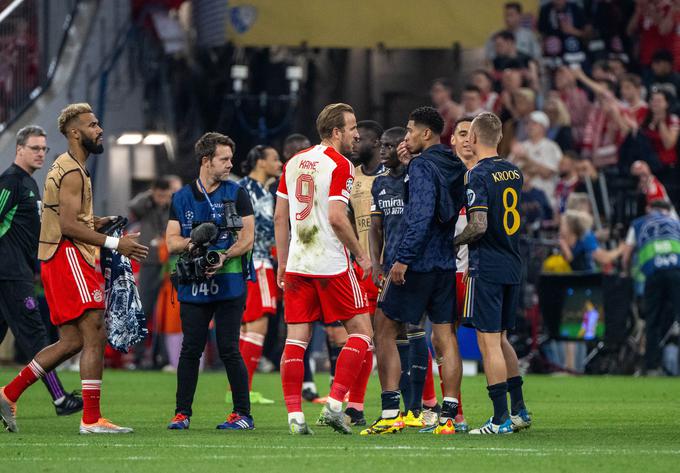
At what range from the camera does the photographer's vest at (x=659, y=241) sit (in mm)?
20594

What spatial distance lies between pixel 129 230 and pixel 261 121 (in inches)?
113

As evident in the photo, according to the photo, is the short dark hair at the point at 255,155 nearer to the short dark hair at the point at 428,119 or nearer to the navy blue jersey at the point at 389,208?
the navy blue jersey at the point at 389,208

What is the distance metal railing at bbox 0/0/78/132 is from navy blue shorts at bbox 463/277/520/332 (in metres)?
13.1

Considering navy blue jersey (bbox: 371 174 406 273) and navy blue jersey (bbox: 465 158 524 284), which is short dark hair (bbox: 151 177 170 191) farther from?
navy blue jersey (bbox: 465 158 524 284)

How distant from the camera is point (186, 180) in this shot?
83.0ft

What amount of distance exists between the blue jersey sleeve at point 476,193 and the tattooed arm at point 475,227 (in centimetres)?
4

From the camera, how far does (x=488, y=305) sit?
11.2 meters

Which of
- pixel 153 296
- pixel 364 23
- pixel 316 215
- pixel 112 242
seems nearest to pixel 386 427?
pixel 316 215

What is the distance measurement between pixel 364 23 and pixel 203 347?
1392cm

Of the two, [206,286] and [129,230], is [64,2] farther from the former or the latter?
[206,286]

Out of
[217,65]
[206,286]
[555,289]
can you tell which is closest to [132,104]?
[217,65]

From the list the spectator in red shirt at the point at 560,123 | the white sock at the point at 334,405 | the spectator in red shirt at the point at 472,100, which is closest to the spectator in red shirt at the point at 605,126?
the spectator in red shirt at the point at 560,123

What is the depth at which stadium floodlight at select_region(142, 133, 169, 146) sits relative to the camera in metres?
24.5

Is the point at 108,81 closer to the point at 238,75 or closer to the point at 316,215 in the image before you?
Result: the point at 238,75
